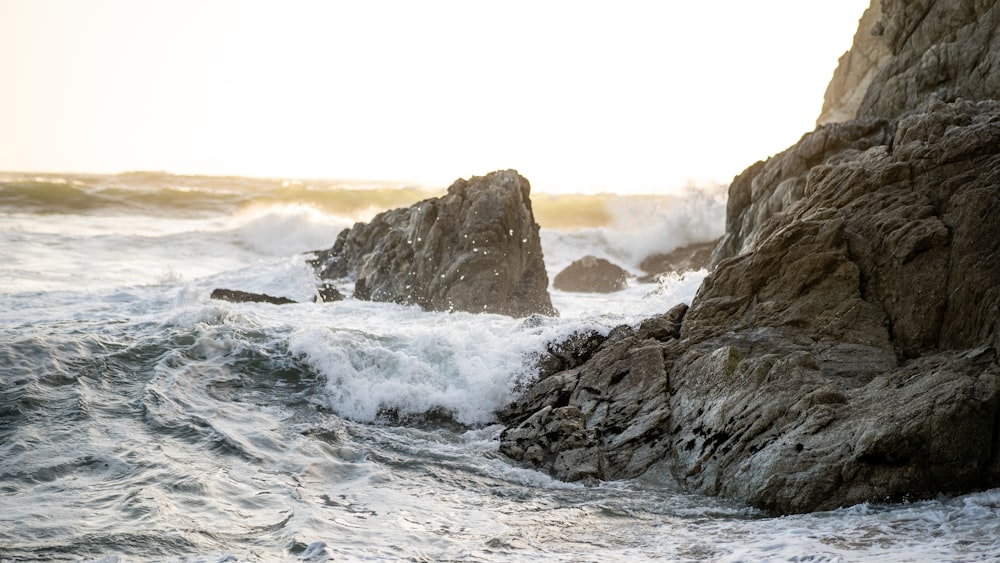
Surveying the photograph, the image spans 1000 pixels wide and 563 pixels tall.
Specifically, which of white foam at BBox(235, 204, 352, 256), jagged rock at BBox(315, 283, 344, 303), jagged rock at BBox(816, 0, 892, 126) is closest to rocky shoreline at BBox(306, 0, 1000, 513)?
jagged rock at BBox(816, 0, 892, 126)

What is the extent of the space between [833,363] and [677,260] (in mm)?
20615

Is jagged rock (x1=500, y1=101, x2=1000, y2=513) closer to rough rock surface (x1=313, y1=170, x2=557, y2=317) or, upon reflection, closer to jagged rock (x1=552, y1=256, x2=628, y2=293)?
rough rock surface (x1=313, y1=170, x2=557, y2=317)

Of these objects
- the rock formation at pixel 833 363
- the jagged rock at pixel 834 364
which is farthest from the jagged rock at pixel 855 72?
the rock formation at pixel 833 363

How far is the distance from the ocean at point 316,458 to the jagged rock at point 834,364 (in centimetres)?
40

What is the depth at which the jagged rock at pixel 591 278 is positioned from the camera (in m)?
26.2

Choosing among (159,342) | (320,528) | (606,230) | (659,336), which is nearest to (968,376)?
(659,336)

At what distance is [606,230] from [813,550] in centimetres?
2891

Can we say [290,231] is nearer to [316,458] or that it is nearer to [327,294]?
[327,294]

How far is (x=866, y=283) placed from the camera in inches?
390

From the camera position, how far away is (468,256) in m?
19.2

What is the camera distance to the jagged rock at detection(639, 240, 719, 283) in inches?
1040

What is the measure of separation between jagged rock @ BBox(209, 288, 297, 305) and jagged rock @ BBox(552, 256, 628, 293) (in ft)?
31.6

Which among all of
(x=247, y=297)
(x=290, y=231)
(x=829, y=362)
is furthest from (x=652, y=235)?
(x=829, y=362)

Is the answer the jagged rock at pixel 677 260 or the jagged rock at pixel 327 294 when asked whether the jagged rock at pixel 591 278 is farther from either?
the jagged rock at pixel 327 294
